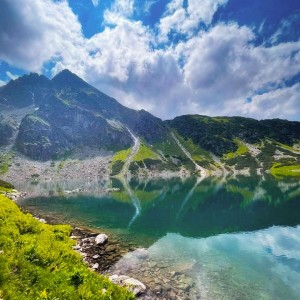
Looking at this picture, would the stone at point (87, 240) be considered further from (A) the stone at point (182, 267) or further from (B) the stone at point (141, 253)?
(A) the stone at point (182, 267)

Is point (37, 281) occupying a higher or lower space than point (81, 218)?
higher

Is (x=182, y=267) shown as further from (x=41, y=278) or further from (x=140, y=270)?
(x=41, y=278)

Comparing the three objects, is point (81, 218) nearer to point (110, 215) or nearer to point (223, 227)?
point (110, 215)

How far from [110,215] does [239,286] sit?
156 feet

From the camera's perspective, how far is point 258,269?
111 feet

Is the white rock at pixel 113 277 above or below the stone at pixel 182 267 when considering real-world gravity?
above

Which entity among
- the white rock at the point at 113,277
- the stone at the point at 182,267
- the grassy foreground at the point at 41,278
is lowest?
the stone at the point at 182,267

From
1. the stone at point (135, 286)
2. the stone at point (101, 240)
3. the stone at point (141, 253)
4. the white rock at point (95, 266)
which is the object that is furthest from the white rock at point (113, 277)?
the stone at point (101, 240)

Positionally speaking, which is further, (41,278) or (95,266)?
(95,266)

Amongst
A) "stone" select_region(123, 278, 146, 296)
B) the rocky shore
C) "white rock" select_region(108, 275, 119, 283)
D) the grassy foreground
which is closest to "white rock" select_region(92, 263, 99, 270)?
the rocky shore

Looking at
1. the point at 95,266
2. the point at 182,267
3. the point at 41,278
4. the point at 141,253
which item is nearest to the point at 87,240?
the point at 141,253

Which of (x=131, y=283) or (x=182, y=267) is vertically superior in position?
(x=131, y=283)

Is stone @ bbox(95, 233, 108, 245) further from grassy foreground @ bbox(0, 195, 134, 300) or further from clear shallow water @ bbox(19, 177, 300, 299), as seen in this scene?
grassy foreground @ bbox(0, 195, 134, 300)

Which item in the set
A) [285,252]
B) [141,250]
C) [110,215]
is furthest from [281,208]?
[141,250]
